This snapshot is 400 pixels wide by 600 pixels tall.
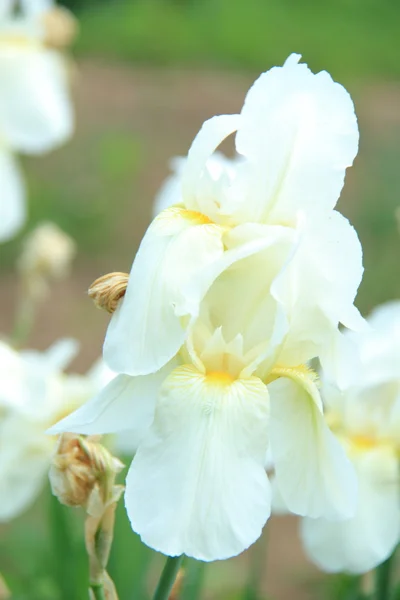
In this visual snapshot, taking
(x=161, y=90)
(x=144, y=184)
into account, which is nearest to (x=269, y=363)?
(x=144, y=184)

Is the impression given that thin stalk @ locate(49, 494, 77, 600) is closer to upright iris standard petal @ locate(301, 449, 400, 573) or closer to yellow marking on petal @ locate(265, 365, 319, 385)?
upright iris standard petal @ locate(301, 449, 400, 573)

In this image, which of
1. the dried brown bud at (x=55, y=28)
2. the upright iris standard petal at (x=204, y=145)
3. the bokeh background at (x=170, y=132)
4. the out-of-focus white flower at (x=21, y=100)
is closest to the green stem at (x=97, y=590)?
the upright iris standard petal at (x=204, y=145)

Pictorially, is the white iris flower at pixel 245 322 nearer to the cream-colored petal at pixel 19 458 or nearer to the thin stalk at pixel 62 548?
the cream-colored petal at pixel 19 458

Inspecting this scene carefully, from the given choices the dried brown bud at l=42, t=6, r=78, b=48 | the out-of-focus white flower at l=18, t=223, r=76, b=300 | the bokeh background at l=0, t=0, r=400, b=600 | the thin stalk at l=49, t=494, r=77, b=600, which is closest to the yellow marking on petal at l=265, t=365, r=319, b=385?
the thin stalk at l=49, t=494, r=77, b=600

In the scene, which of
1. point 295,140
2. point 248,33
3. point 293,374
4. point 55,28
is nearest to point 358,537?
point 293,374

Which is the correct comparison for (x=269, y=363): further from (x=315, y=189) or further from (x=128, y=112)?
(x=128, y=112)

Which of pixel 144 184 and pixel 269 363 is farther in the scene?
pixel 144 184
